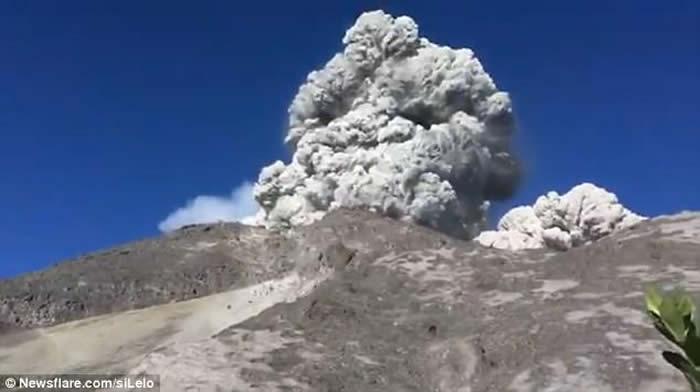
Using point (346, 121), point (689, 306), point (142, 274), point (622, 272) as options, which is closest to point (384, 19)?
point (346, 121)

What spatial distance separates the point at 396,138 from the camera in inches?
2571

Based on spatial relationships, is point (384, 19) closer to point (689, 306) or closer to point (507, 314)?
point (507, 314)

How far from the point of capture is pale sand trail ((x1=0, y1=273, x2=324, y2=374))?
132 ft

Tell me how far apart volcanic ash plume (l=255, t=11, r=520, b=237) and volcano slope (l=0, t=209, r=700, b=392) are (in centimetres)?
755

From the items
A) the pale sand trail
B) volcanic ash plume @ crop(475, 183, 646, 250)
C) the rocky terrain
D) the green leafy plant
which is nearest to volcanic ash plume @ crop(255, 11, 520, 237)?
the rocky terrain

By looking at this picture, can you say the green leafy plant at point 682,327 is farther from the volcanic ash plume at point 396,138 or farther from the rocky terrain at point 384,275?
the volcanic ash plume at point 396,138

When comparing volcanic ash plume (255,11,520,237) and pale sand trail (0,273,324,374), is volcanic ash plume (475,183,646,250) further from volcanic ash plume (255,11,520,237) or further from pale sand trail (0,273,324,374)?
pale sand trail (0,273,324,374)

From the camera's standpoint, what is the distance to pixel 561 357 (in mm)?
26328

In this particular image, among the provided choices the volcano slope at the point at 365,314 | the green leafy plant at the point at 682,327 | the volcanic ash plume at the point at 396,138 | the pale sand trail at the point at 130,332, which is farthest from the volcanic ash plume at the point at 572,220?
the green leafy plant at the point at 682,327

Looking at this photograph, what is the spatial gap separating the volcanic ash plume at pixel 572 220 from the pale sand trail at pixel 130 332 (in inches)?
642

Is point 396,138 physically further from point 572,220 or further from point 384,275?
point 384,275

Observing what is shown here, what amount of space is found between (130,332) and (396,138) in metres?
26.3

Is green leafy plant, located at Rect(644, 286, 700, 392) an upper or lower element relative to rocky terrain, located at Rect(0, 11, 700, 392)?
lower

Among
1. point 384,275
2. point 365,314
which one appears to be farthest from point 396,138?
point 365,314
